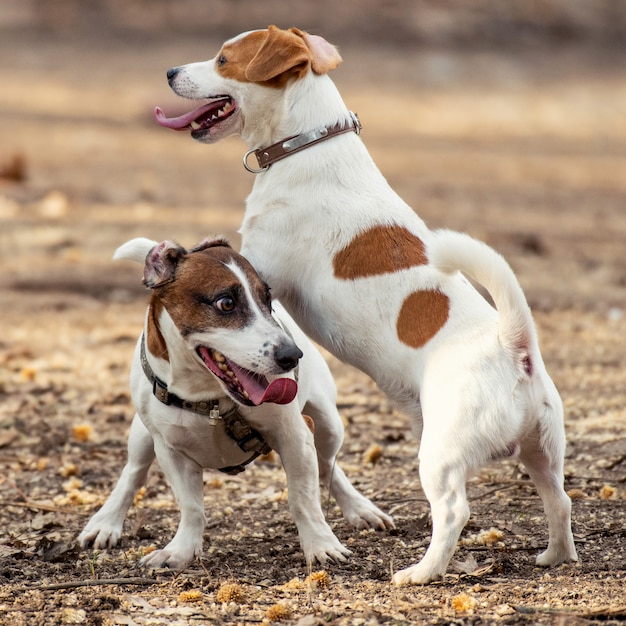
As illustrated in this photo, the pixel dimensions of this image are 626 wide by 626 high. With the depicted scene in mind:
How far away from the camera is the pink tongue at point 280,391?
3.71 m

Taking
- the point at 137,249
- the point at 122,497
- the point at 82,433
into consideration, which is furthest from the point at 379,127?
the point at 137,249

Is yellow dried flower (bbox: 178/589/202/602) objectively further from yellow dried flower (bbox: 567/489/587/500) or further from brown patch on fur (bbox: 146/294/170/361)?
yellow dried flower (bbox: 567/489/587/500)

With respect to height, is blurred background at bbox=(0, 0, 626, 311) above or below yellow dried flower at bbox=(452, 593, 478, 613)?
below

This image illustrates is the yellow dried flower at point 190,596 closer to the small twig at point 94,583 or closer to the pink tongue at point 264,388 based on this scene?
the small twig at point 94,583

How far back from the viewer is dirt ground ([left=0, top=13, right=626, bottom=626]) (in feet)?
12.0

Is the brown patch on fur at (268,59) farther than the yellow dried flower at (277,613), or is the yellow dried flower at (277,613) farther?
the brown patch on fur at (268,59)

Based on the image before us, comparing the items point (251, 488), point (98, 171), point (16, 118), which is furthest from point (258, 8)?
A: point (251, 488)

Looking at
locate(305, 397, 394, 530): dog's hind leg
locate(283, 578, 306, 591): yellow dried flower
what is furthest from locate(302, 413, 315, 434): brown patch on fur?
locate(283, 578, 306, 591): yellow dried flower

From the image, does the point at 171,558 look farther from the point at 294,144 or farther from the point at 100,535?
the point at 294,144

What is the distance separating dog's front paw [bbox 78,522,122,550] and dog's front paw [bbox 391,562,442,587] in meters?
1.28

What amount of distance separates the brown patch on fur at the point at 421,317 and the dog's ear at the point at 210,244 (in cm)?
73

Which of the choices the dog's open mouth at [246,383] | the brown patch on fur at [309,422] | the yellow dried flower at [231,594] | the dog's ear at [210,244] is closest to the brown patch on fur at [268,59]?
the dog's ear at [210,244]

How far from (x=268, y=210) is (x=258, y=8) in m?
21.3

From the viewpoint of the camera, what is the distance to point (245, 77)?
4.32 m
